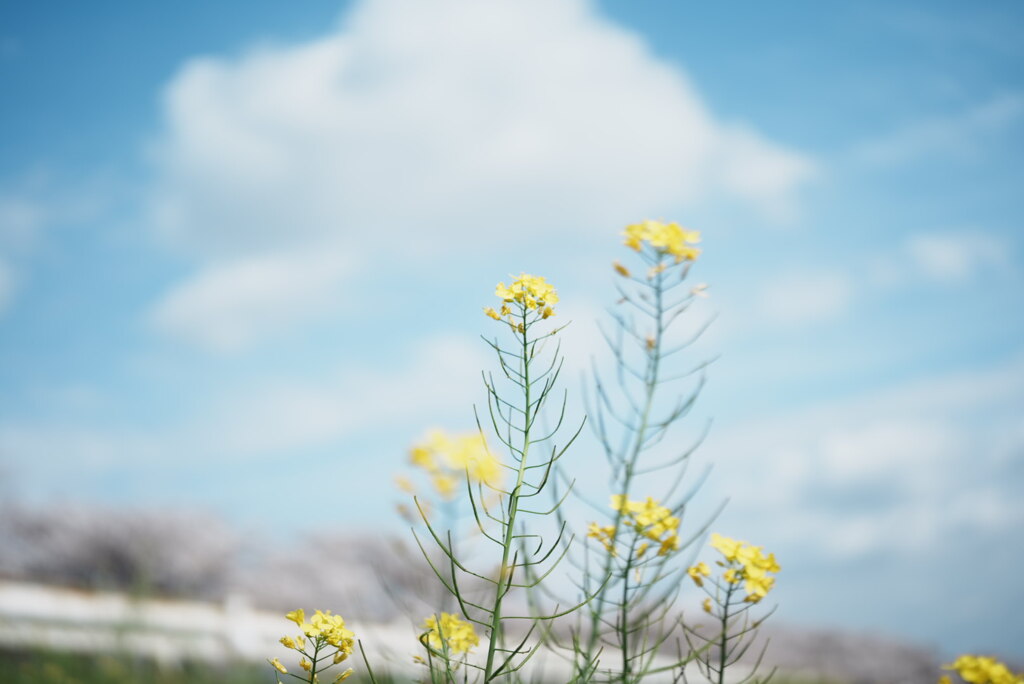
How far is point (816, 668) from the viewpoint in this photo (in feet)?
67.4

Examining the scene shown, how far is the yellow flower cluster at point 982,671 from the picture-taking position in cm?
194

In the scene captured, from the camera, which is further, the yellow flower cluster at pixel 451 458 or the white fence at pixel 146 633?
the white fence at pixel 146 633

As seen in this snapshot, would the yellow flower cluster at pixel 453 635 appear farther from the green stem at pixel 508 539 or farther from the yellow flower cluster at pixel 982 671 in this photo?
the yellow flower cluster at pixel 982 671

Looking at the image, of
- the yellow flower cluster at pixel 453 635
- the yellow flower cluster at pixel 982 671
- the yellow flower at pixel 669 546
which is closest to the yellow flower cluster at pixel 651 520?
the yellow flower at pixel 669 546

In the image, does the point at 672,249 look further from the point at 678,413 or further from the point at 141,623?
the point at 141,623

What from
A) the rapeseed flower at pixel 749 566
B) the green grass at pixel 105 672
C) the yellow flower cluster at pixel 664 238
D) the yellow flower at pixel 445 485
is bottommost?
the green grass at pixel 105 672

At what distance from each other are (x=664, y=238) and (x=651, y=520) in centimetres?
63

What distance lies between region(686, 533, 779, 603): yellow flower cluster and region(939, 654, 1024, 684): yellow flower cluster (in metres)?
0.77

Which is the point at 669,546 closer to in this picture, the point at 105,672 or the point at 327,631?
the point at 327,631

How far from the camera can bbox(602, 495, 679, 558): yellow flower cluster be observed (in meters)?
1.64

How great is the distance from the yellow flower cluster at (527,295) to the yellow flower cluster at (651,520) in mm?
511

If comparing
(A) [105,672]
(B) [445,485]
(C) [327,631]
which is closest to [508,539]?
(C) [327,631]

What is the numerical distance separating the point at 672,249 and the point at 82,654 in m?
6.72

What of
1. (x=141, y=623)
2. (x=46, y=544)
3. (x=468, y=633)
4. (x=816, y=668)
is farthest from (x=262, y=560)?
(x=468, y=633)
